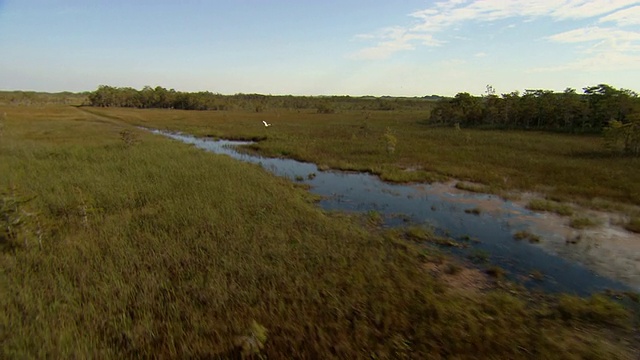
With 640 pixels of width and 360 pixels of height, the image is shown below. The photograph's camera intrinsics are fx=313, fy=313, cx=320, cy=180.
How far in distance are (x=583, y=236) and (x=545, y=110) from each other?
38654mm

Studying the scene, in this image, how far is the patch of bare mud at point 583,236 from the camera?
8.98 meters

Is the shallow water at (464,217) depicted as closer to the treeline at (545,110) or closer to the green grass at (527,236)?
the green grass at (527,236)

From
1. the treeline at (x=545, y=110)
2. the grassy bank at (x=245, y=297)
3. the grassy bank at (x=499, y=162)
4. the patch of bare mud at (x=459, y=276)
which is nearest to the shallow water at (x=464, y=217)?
the patch of bare mud at (x=459, y=276)

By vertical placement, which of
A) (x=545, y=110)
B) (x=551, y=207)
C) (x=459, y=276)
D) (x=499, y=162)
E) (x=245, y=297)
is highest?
(x=545, y=110)

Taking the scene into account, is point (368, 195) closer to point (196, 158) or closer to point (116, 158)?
point (196, 158)

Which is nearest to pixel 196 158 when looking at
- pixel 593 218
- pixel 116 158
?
pixel 116 158

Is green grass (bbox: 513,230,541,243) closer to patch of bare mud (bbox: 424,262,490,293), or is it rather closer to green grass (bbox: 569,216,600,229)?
green grass (bbox: 569,216,600,229)

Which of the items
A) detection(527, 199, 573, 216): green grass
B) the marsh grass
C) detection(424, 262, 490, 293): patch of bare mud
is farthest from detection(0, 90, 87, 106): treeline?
detection(527, 199, 573, 216): green grass

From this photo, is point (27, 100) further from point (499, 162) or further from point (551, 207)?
point (551, 207)

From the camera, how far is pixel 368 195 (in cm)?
1606

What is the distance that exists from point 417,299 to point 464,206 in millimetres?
8995

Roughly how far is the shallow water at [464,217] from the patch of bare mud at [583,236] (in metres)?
0.10

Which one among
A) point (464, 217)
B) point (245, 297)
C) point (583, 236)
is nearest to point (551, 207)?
point (583, 236)

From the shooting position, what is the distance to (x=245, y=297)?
652cm
